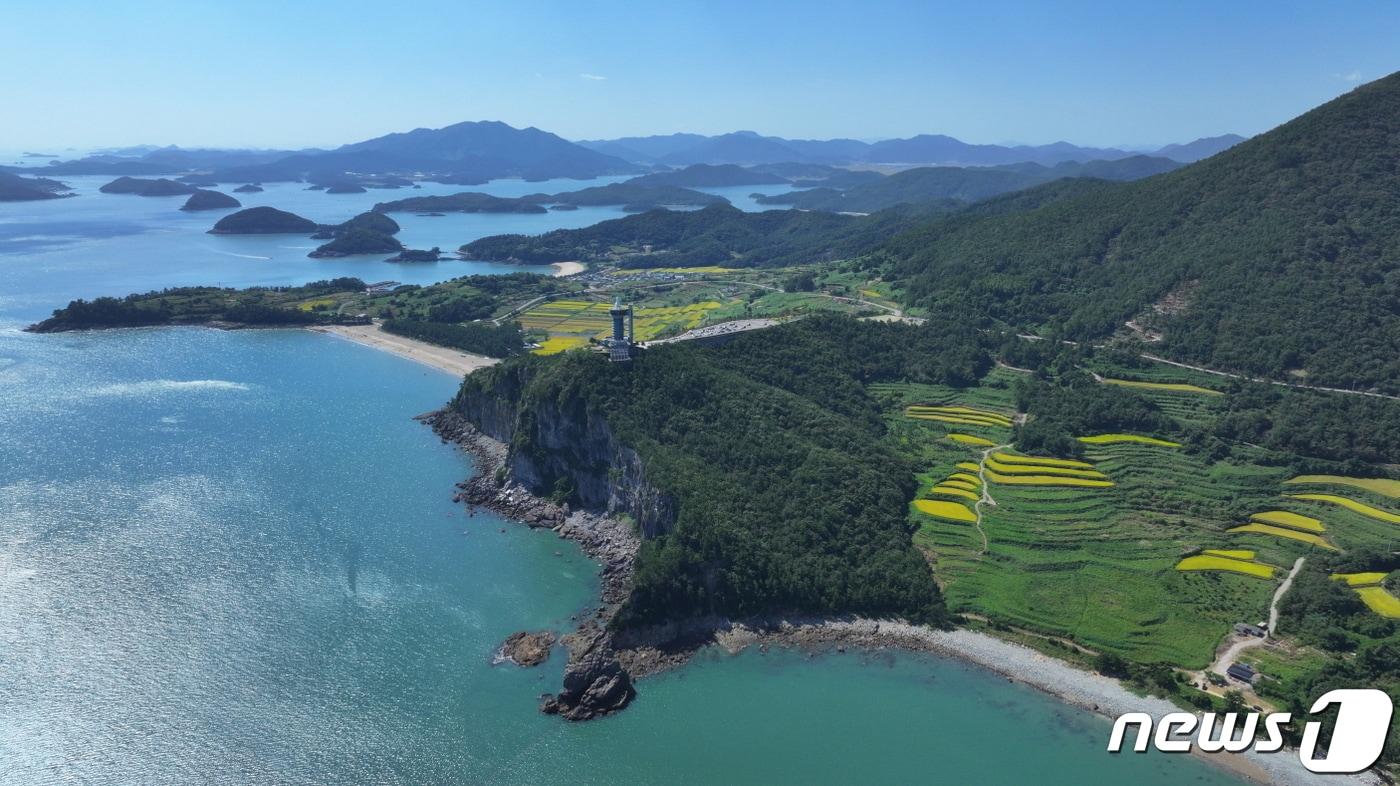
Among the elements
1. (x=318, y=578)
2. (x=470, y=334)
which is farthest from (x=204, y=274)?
(x=318, y=578)

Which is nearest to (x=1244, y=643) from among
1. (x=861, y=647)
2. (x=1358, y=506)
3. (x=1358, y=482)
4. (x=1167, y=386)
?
(x=861, y=647)

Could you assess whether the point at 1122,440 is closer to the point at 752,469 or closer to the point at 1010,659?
the point at 1010,659

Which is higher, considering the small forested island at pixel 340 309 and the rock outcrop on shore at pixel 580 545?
the small forested island at pixel 340 309

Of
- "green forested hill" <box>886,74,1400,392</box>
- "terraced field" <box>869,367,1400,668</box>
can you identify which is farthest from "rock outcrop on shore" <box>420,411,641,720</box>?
"green forested hill" <box>886,74,1400,392</box>

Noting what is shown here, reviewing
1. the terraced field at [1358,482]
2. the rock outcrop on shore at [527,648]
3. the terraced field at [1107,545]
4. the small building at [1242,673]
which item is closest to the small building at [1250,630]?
the terraced field at [1107,545]

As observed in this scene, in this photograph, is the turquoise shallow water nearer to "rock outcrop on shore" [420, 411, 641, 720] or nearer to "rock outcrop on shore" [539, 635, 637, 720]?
"rock outcrop on shore" [539, 635, 637, 720]

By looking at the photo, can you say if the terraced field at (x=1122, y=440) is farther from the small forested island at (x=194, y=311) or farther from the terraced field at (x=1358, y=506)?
the small forested island at (x=194, y=311)
